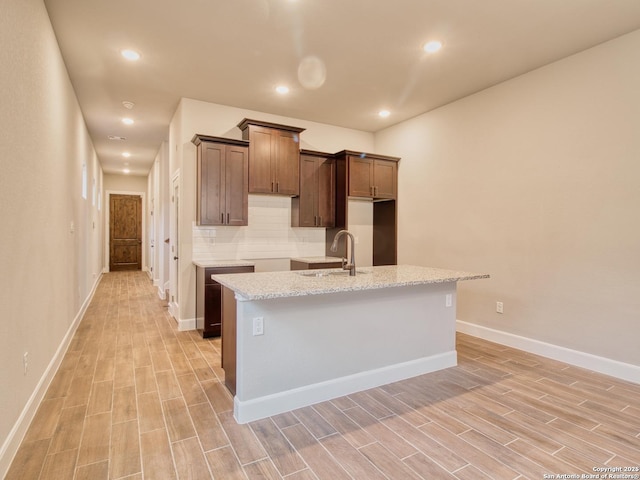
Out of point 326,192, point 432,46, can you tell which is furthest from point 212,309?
point 432,46

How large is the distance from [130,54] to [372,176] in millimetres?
3322

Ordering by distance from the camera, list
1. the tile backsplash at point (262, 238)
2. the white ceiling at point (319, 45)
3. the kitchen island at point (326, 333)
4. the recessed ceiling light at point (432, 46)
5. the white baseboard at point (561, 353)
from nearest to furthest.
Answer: the kitchen island at point (326, 333) < the white ceiling at point (319, 45) < the white baseboard at point (561, 353) < the recessed ceiling light at point (432, 46) < the tile backsplash at point (262, 238)

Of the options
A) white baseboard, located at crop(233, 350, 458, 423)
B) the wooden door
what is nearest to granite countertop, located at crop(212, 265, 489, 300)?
white baseboard, located at crop(233, 350, 458, 423)

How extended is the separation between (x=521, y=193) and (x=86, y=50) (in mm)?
4613

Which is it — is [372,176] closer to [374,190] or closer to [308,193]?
[374,190]

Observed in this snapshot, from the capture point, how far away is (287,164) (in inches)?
189

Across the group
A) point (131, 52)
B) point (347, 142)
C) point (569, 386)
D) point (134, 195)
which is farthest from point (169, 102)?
point (134, 195)

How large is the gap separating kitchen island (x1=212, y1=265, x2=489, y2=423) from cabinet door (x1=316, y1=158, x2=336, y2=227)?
206 centimetres

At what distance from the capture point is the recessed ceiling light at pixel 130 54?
3384mm

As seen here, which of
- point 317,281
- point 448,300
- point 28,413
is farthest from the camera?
point 448,300

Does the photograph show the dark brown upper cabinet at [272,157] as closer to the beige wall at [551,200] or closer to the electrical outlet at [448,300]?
the beige wall at [551,200]

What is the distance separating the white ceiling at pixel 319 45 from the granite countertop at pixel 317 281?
2.06 m

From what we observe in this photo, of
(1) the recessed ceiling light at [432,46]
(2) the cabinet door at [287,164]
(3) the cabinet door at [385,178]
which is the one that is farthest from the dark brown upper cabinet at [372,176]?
(1) the recessed ceiling light at [432,46]

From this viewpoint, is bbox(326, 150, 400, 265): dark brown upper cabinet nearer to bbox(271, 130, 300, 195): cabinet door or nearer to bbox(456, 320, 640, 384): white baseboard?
bbox(271, 130, 300, 195): cabinet door
